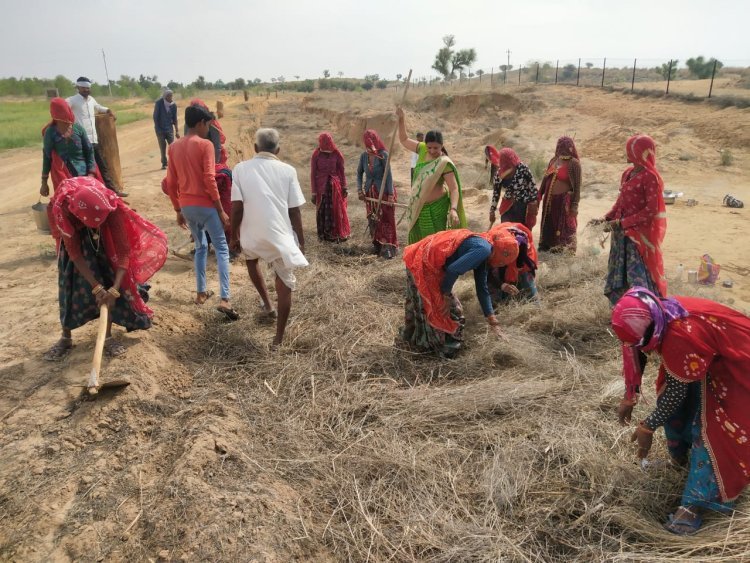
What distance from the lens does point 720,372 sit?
207 cm

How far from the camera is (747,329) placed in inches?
77.6

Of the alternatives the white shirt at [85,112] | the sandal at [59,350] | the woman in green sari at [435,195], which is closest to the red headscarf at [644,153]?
the woman in green sari at [435,195]

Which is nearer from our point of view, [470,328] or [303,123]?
[470,328]

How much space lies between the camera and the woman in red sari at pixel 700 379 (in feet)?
6.50

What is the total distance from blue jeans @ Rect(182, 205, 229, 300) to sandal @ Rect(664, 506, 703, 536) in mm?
3478

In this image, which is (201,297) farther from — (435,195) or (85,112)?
(85,112)

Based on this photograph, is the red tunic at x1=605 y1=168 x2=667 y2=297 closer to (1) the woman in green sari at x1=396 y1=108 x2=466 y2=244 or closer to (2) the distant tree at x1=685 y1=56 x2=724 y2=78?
(1) the woman in green sari at x1=396 y1=108 x2=466 y2=244

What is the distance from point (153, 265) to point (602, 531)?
3.17 m

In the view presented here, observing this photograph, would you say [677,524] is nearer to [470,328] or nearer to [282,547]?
[282,547]

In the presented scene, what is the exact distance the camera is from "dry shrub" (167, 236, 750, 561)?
2.25 metres

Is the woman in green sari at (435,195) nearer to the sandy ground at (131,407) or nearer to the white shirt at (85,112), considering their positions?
the sandy ground at (131,407)

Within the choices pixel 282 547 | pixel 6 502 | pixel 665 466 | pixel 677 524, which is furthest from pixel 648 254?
pixel 6 502

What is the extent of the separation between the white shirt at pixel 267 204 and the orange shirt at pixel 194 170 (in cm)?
69

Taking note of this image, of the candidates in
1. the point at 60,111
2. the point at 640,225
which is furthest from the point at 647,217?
the point at 60,111
